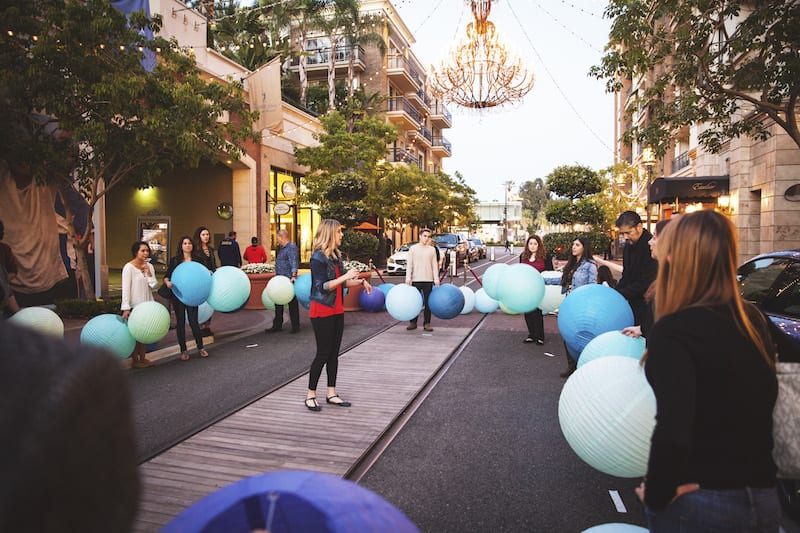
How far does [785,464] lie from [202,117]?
36.6 feet

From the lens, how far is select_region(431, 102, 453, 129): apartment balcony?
52.0m

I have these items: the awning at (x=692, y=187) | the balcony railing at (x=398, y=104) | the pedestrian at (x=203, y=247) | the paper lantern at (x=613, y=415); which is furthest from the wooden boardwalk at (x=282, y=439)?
the balcony railing at (x=398, y=104)

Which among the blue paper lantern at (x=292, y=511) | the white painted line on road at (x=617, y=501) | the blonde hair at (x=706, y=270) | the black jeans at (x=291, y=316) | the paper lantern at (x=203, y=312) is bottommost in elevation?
the white painted line on road at (x=617, y=501)

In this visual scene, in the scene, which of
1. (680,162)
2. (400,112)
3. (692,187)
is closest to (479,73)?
(692,187)

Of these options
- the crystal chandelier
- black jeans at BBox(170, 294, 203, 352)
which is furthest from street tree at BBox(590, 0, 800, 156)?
black jeans at BBox(170, 294, 203, 352)

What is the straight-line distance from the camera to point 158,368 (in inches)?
304

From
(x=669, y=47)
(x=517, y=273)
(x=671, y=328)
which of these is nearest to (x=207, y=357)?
(x=517, y=273)

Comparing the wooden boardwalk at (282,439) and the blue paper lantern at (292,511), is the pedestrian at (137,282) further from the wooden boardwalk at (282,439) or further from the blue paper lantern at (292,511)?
the blue paper lantern at (292,511)

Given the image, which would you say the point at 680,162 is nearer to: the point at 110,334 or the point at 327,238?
the point at 327,238

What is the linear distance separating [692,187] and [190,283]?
19401 millimetres

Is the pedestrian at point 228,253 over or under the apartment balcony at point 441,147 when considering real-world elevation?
under

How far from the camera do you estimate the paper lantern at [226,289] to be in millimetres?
8008

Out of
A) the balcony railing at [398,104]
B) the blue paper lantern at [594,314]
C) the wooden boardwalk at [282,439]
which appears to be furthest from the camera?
the balcony railing at [398,104]

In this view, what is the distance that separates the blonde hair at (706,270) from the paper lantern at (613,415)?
2.00ft
